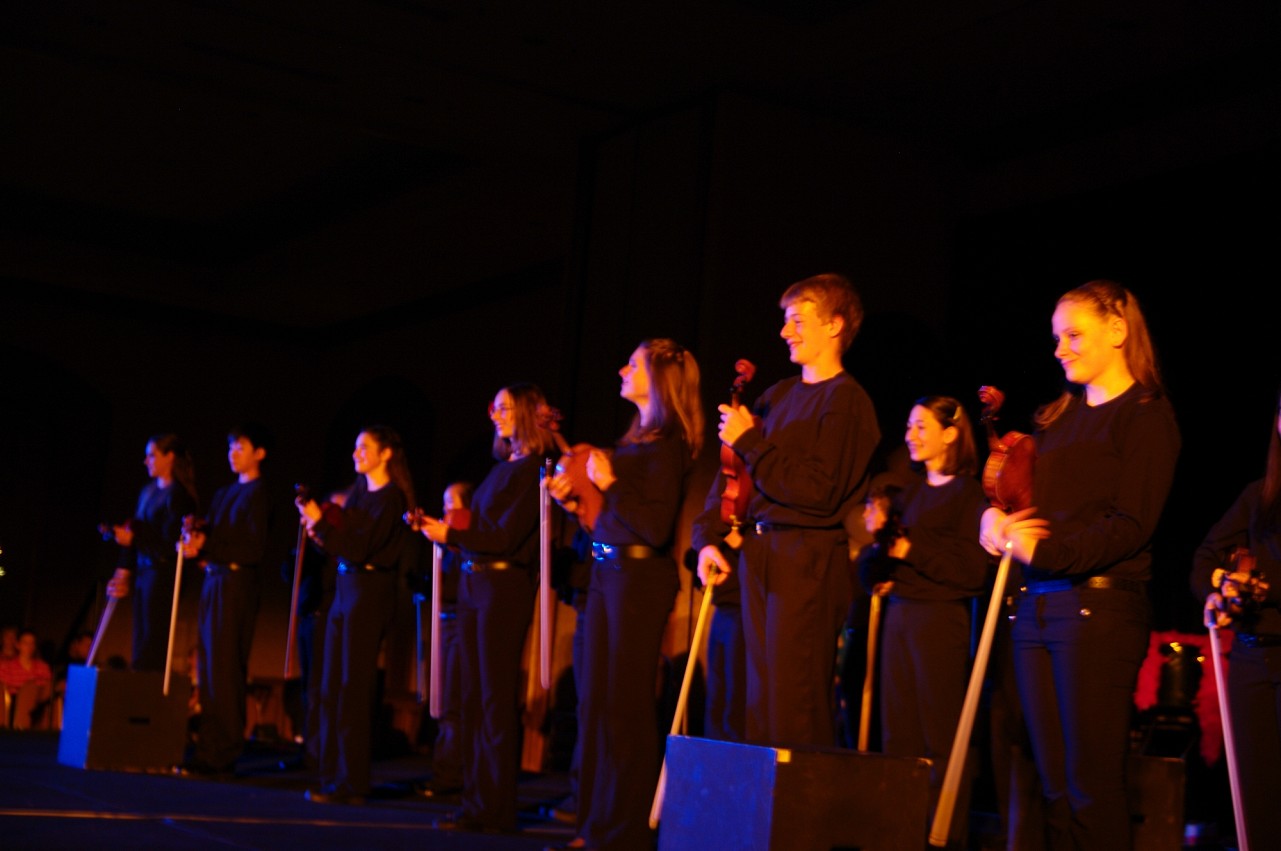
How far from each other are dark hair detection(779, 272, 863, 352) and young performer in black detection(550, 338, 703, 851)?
0.81m

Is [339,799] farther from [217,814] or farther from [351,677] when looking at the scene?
[217,814]

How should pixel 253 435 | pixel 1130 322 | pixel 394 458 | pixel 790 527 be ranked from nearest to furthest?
pixel 1130 322, pixel 790 527, pixel 394 458, pixel 253 435

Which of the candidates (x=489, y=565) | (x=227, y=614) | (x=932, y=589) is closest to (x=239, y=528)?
(x=227, y=614)

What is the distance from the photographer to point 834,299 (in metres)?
3.73

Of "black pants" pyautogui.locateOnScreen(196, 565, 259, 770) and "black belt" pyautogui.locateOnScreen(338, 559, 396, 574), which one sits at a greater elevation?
"black belt" pyautogui.locateOnScreen(338, 559, 396, 574)

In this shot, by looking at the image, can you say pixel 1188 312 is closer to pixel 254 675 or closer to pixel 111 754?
pixel 111 754

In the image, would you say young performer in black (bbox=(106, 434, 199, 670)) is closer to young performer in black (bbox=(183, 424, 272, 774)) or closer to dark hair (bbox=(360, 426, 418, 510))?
young performer in black (bbox=(183, 424, 272, 774))

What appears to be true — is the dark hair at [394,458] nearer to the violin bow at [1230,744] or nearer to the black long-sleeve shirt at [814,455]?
the black long-sleeve shirt at [814,455]

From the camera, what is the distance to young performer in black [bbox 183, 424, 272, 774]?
6770 mm

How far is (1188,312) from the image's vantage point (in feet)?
23.7

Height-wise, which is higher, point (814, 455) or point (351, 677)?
point (814, 455)

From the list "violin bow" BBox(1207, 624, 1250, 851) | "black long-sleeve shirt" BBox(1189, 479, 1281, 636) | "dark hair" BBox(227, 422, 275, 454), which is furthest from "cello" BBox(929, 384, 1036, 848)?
"dark hair" BBox(227, 422, 275, 454)

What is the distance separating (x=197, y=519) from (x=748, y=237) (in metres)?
3.32

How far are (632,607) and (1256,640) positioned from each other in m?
1.77
